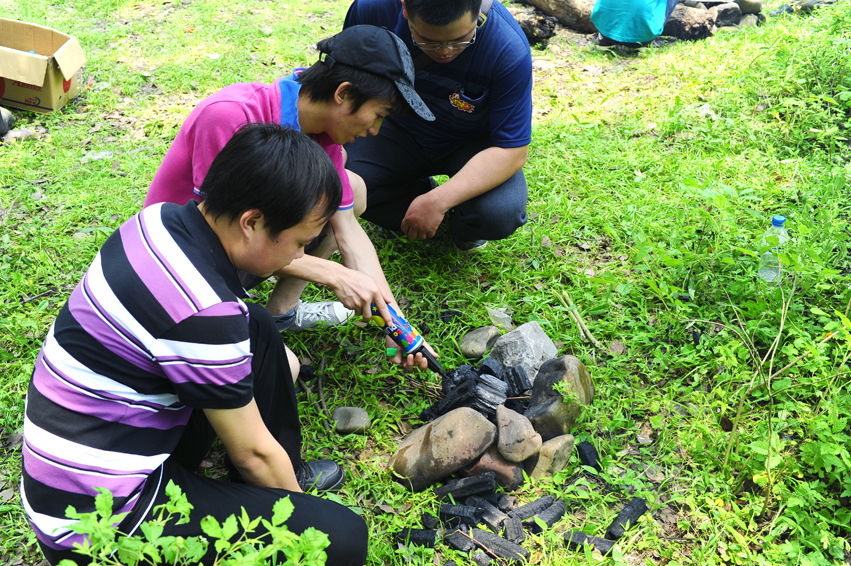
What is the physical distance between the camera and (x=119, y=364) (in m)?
1.49

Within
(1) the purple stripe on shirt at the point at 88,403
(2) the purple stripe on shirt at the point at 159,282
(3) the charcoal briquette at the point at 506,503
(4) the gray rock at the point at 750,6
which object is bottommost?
(3) the charcoal briquette at the point at 506,503

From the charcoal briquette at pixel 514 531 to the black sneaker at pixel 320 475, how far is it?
0.69m

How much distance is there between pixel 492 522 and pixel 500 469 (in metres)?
0.22

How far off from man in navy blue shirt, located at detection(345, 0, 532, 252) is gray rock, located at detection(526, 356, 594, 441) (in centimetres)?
100

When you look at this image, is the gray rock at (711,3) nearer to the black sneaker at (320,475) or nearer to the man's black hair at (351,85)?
the man's black hair at (351,85)

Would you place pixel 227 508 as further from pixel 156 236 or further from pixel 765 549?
pixel 765 549

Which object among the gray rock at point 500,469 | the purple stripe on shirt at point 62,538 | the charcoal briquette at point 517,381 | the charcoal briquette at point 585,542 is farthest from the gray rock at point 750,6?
the purple stripe on shirt at point 62,538

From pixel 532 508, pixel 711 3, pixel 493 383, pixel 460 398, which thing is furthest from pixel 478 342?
pixel 711 3

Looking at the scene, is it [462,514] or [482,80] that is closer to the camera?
[462,514]

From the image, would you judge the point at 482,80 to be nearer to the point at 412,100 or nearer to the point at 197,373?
the point at 412,100

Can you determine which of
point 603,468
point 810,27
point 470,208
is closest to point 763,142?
point 810,27

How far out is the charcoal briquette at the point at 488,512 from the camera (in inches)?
84.8

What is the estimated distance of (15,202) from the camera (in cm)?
388

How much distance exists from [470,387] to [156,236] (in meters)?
1.51
